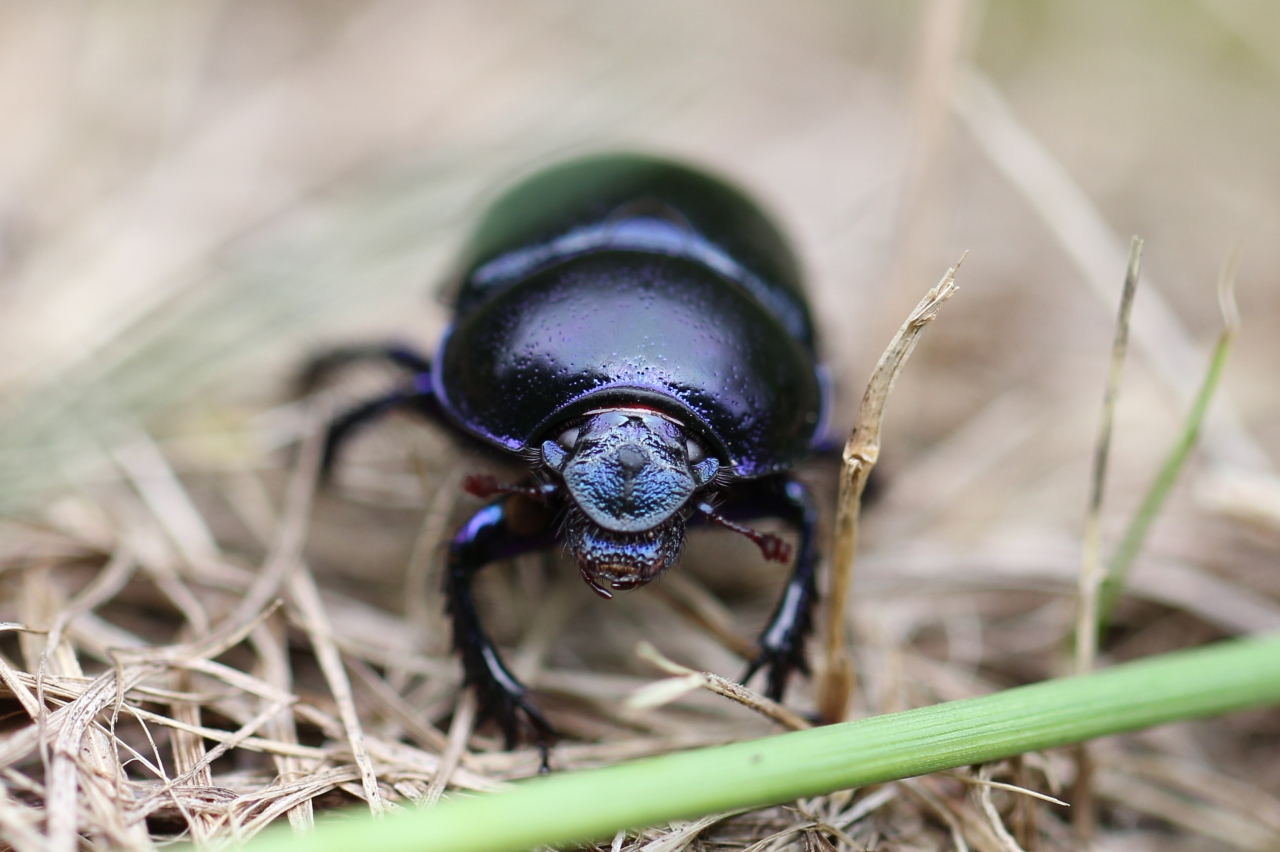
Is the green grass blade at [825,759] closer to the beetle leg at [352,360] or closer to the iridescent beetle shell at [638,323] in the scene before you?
the iridescent beetle shell at [638,323]

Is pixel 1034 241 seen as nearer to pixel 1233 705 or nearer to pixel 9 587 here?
pixel 1233 705

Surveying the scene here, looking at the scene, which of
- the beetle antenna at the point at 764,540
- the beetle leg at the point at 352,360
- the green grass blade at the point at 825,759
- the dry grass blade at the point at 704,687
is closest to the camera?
the green grass blade at the point at 825,759

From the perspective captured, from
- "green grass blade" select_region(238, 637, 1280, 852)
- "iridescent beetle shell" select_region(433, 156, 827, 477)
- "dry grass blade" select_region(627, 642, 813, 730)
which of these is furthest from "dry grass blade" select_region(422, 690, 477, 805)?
"iridescent beetle shell" select_region(433, 156, 827, 477)

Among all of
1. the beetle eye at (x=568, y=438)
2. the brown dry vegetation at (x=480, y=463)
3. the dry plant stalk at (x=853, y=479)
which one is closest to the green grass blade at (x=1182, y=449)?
the brown dry vegetation at (x=480, y=463)

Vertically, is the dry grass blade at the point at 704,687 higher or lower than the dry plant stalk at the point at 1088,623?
lower

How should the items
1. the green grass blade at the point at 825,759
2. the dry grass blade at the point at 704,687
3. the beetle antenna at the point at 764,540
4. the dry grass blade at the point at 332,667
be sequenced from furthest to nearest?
1. the beetle antenna at the point at 764,540
2. the dry grass blade at the point at 332,667
3. the dry grass blade at the point at 704,687
4. the green grass blade at the point at 825,759

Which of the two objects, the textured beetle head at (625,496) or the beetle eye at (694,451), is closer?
the textured beetle head at (625,496)

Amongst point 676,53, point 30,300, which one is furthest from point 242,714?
point 676,53

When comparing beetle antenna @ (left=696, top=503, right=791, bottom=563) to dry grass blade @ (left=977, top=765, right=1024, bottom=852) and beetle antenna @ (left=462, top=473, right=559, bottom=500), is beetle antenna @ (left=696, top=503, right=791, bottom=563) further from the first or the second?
dry grass blade @ (left=977, top=765, right=1024, bottom=852)
